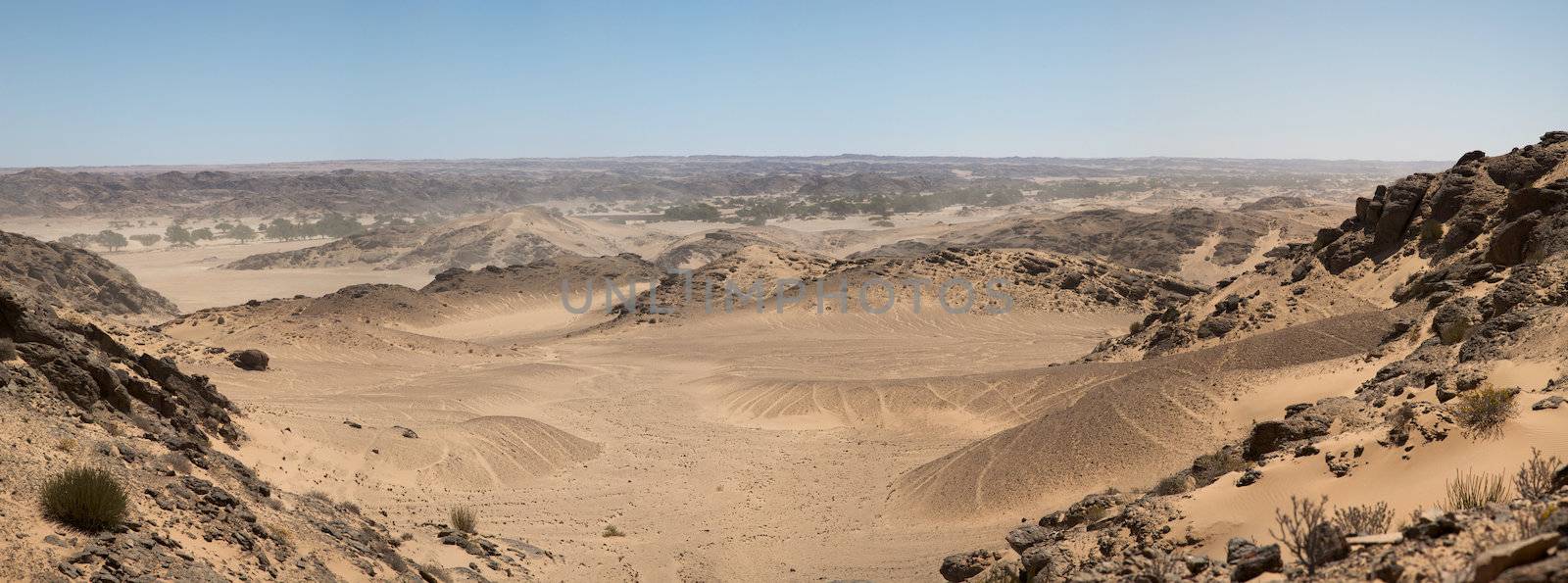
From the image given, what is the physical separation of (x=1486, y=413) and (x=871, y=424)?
1609cm

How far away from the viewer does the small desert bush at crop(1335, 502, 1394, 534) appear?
7.43m

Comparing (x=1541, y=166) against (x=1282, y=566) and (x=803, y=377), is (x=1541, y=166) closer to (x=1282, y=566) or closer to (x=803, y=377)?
(x=803, y=377)

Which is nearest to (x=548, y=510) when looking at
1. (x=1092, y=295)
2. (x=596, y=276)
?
(x=1092, y=295)

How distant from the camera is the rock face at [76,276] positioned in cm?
4647

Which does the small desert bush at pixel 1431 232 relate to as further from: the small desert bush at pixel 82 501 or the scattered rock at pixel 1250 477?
the small desert bush at pixel 82 501

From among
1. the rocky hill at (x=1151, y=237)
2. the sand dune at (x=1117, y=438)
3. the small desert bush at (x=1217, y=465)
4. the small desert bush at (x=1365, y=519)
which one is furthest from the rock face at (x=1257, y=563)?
the rocky hill at (x=1151, y=237)

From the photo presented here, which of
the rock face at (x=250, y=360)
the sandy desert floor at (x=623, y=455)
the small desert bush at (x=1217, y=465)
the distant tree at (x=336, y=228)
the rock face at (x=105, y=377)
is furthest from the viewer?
the distant tree at (x=336, y=228)

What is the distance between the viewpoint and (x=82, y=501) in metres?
8.27

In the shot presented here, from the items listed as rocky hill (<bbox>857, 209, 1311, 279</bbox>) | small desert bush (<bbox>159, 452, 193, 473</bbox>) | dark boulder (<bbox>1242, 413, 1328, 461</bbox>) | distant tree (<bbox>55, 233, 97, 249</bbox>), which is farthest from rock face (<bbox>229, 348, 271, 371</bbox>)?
distant tree (<bbox>55, 233, 97, 249</bbox>)

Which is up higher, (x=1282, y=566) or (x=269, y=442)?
(x=1282, y=566)

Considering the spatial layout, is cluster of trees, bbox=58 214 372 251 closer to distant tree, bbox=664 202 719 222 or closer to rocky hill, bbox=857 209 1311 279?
distant tree, bbox=664 202 719 222

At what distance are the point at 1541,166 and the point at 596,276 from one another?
50.1 meters

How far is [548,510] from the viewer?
56.6 feet

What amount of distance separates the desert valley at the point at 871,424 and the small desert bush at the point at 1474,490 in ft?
0.16
